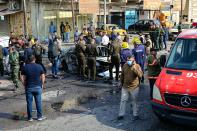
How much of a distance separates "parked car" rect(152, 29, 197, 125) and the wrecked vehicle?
6.91 metres

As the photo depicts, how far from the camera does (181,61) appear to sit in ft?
30.7

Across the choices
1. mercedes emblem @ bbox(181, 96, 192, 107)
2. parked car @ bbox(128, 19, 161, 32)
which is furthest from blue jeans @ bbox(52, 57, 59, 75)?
parked car @ bbox(128, 19, 161, 32)

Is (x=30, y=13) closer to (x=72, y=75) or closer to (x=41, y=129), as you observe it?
(x=72, y=75)

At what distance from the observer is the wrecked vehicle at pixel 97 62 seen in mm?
16638

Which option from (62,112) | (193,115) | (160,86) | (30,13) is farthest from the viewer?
(30,13)

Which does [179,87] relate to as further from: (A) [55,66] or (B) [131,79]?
(A) [55,66]

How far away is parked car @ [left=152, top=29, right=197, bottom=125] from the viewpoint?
8.11 metres

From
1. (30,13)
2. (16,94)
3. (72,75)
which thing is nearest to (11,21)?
(30,13)

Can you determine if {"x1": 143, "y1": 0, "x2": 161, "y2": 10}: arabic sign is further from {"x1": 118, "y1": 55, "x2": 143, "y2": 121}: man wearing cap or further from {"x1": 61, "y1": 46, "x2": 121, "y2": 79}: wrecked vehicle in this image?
{"x1": 118, "y1": 55, "x2": 143, "y2": 121}: man wearing cap

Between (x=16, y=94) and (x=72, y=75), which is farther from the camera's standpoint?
(x=72, y=75)

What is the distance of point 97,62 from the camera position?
16781 millimetres

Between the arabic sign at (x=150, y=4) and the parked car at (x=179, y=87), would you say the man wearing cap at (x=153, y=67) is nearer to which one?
the parked car at (x=179, y=87)

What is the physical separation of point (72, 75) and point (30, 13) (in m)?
15.2

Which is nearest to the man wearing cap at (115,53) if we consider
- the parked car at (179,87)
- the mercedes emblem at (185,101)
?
the parked car at (179,87)
